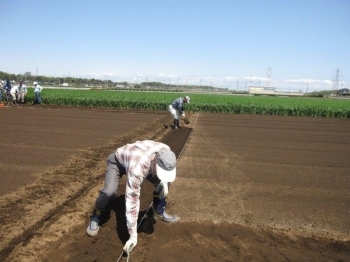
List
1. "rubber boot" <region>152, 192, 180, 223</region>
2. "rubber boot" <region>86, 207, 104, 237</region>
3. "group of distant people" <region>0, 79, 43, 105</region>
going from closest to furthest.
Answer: "rubber boot" <region>86, 207, 104, 237</region>
"rubber boot" <region>152, 192, 180, 223</region>
"group of distant people" <region>0, 79, 43, 105</region>

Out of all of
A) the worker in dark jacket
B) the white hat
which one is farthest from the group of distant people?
the white hat

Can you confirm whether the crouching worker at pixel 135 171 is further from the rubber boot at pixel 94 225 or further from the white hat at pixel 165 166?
the rubber boot at pixel 94 225

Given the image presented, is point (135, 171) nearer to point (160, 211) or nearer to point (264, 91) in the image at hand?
point (160, 211)

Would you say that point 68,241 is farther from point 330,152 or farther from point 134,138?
point 330,152

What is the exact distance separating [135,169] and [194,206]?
2292 millimetres

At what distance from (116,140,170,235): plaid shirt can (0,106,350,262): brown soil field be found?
29.5 inches

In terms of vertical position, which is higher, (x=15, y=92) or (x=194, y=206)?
(x=15, y=92)

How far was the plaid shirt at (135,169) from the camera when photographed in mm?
3096

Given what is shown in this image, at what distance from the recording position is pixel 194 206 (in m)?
Answer: 5.11

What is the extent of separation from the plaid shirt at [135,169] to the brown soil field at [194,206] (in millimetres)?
748

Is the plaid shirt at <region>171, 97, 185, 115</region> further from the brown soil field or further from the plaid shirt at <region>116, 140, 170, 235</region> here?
the plaid shirt at <region>116, 140, 170, 235</region>

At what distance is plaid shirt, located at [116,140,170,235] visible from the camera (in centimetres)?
310

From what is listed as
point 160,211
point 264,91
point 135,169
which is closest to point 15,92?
point 160,211

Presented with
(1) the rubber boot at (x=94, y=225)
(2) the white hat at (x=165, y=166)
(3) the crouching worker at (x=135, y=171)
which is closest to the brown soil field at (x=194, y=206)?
(1) the rubber boot at (x=94, y=225)
